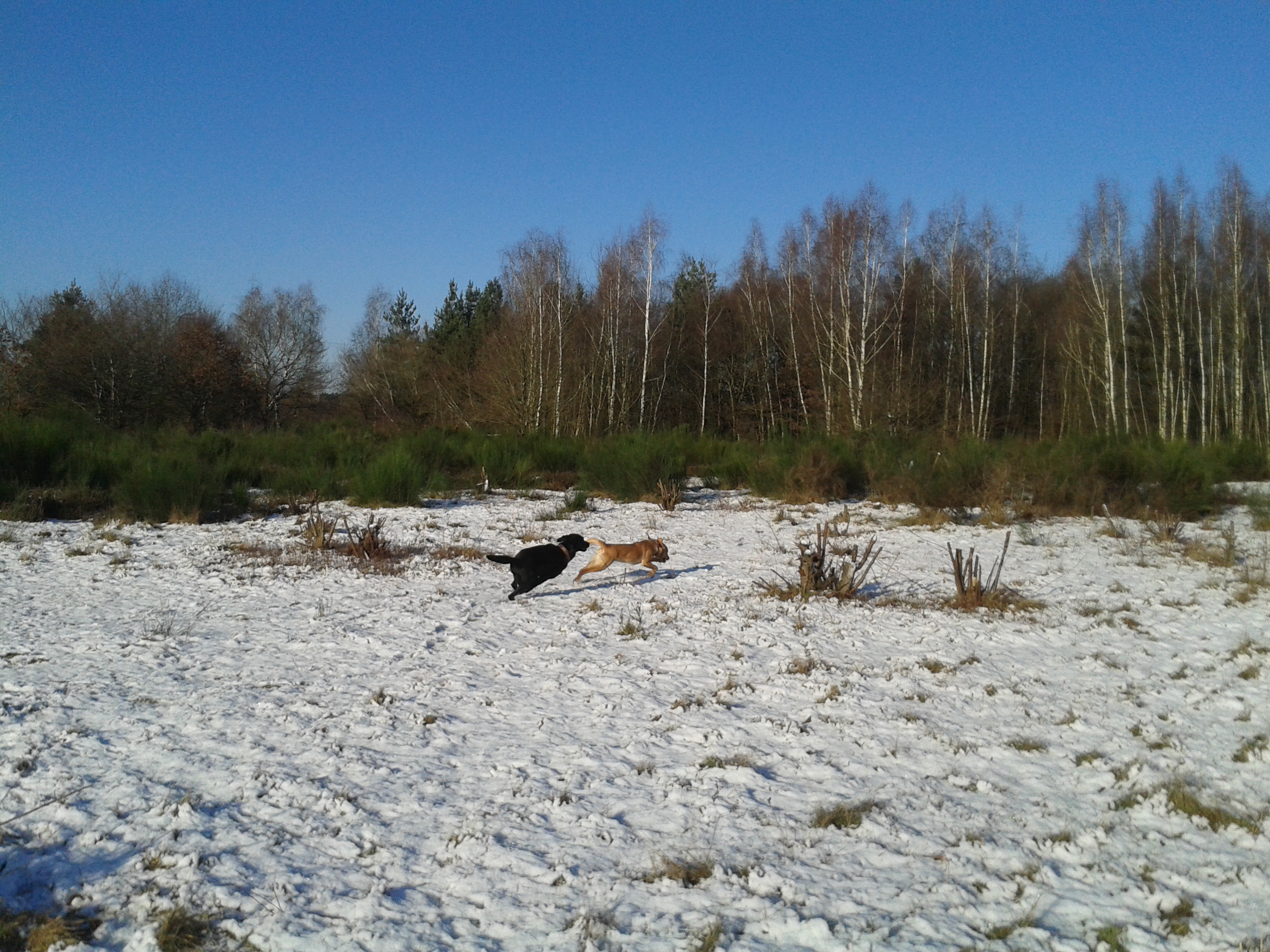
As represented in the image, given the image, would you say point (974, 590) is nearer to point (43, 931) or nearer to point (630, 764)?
point (630, 764)

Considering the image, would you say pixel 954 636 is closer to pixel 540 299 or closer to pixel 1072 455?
pixel 1072 455

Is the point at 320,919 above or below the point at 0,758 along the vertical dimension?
→ below

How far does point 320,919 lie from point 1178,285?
31095 mm

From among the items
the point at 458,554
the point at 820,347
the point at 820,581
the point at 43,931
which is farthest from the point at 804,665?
the point at 820,347

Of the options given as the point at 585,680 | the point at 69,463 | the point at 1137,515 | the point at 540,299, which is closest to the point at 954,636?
the point at 585,680

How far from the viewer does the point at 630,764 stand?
3877mm

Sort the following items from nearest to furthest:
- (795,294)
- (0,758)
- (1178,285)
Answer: (0,758), (1178,285), (795,294)

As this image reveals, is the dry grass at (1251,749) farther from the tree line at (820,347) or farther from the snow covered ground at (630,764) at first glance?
the tree line at (820,347)

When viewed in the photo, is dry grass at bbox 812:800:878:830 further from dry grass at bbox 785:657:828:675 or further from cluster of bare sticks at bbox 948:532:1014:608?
cluster of bare sticks at bbox 948:532:1014:608

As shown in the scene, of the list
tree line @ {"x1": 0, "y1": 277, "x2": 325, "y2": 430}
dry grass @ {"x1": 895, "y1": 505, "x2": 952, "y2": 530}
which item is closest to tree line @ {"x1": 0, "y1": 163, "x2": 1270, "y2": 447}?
tree line @ {"x1": 0, "y1": 277, "x2": 325, "y2": 430}

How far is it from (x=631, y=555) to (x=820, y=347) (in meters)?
21.8

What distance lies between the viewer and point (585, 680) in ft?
16.5

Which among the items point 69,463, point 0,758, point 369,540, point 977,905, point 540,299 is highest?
point 540,299

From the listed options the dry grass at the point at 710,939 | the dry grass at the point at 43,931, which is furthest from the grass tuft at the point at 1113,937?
the dry grass at the point at 43,931
